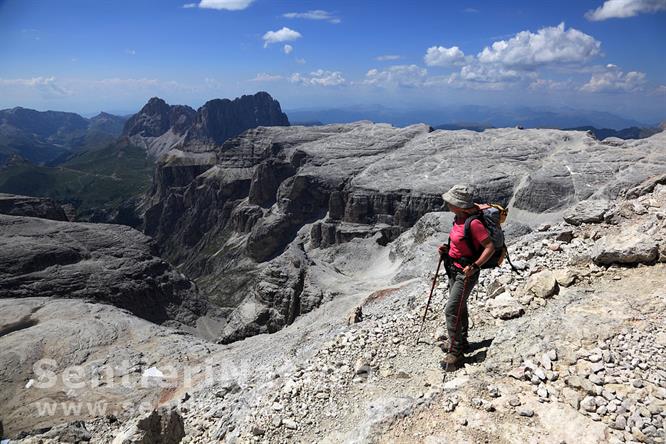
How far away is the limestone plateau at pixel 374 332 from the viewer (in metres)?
8.82

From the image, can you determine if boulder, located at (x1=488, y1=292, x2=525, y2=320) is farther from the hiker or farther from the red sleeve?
the red sleeve

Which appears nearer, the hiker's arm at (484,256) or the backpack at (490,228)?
the hiker's arm at (484,256)

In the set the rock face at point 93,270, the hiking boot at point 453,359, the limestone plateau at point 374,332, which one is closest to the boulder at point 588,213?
the limestone plateau at point 374,332

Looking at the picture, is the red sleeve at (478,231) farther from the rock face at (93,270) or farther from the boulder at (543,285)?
the rock face at (93,270)

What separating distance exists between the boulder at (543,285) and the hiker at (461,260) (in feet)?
9.76

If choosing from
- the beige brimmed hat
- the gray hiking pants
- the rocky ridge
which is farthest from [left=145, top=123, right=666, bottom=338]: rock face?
the beige brimmed hat

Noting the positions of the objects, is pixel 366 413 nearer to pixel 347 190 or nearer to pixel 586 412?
pixel 586 412

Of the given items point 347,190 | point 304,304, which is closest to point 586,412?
point 304,304

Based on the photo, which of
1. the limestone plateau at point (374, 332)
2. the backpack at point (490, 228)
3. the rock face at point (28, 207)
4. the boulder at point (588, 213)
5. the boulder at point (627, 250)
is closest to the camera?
the limestone plateau at point (374, 332)

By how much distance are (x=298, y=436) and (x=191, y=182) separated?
19219 centimetres

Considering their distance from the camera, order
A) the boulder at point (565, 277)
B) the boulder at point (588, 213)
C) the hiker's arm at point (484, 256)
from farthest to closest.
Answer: the boulder at point (588, 213), the boulder at point (565, 277), the hiker's arm at point (484, 256)

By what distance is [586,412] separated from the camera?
8.07m

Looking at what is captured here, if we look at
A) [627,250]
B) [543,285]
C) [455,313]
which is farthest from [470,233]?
[627,250]

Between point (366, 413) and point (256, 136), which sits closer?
point (366, 413)
